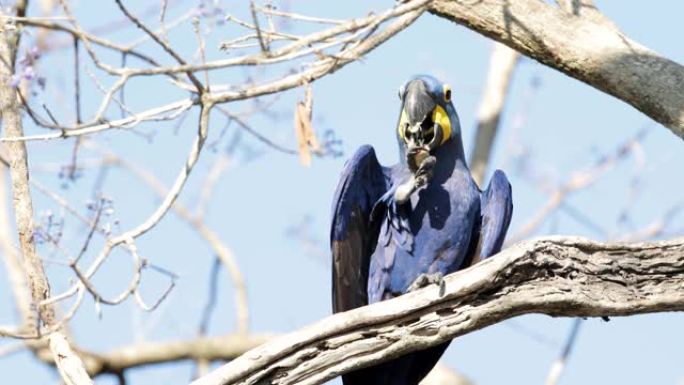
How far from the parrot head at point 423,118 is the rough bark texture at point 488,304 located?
981 mm

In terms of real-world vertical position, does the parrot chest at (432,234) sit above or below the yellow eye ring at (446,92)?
below

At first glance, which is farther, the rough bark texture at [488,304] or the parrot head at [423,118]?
the parrot head at [423,118]

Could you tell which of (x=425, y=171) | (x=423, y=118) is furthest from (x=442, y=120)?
(x=425, y=171)

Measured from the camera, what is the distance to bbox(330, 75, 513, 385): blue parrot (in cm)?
536

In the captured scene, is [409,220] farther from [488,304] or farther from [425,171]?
[488,304]

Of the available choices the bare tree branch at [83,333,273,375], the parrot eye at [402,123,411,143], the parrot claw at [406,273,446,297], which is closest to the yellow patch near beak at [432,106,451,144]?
the parrot eye at [402,123,411,143]

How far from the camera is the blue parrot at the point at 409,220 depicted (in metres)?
5.36

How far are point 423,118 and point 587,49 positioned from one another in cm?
72

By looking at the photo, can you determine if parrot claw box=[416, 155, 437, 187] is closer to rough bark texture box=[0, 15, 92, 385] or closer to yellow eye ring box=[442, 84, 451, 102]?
yellow eye ring box=[442, 84, 451, 102]

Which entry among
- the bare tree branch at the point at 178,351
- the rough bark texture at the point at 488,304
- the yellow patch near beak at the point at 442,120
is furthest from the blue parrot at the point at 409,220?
the bare tree branch at the point at 178,351

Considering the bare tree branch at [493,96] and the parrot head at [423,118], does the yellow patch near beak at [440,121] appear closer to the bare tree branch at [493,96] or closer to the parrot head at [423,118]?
the parrot head at [423,118]

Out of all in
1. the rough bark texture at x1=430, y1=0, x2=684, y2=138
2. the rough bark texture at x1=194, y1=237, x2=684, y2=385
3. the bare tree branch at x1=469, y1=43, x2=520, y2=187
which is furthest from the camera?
the bare tree branch at x1=469, y1=43, x2=520, y2=187

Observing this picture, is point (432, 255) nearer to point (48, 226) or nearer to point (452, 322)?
point (452, 322)

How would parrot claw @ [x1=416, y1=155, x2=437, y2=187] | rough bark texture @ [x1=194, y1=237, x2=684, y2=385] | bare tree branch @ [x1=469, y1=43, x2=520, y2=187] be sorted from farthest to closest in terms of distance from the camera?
bare tree branch @ [x1=469, y1=43, x2=520, y2=187] < parrot claw @ [x1=416, y1=155, x2=437, y2=187] < rough bark texture @ [x1=194, y1=237, x2=684, y2=385]
